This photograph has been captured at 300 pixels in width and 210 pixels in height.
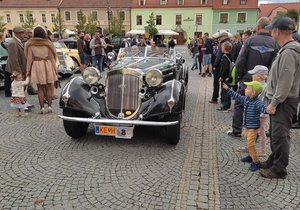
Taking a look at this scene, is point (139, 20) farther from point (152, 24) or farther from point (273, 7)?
point (273, 7)

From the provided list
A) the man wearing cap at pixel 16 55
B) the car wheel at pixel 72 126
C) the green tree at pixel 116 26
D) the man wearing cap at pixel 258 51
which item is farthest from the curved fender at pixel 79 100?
the green tree at pixel 116 26

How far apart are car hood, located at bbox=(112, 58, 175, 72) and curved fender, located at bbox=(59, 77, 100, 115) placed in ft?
4.89

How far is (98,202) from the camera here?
3170 mm

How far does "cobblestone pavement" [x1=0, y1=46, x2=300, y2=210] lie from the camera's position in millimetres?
3201

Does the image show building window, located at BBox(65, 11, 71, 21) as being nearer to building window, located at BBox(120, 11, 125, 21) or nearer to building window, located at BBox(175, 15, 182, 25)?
building window, located at BBox(120, 11, 125, 21)

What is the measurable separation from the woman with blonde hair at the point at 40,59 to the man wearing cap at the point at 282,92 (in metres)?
4.80

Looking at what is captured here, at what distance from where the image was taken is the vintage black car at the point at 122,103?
4.47 meters

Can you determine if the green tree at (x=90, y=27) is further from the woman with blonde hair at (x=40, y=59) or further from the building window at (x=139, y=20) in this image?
the woman with blonde hair at (x=40, y=59)

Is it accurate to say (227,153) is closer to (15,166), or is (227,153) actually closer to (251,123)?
(251,123)

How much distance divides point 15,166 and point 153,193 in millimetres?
2069

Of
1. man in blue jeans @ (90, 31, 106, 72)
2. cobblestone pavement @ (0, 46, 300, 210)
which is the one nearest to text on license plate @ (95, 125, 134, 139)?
cobblestone pavement @ (0, 46, 300, 210)

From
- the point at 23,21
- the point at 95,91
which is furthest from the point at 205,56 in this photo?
the point at 23,21

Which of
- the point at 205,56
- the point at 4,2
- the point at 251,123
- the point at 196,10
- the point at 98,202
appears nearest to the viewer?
the point at 98,202

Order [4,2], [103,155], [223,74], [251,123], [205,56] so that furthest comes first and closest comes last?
[4,2], [205,56], [223,74], [103,155], [251,123]
